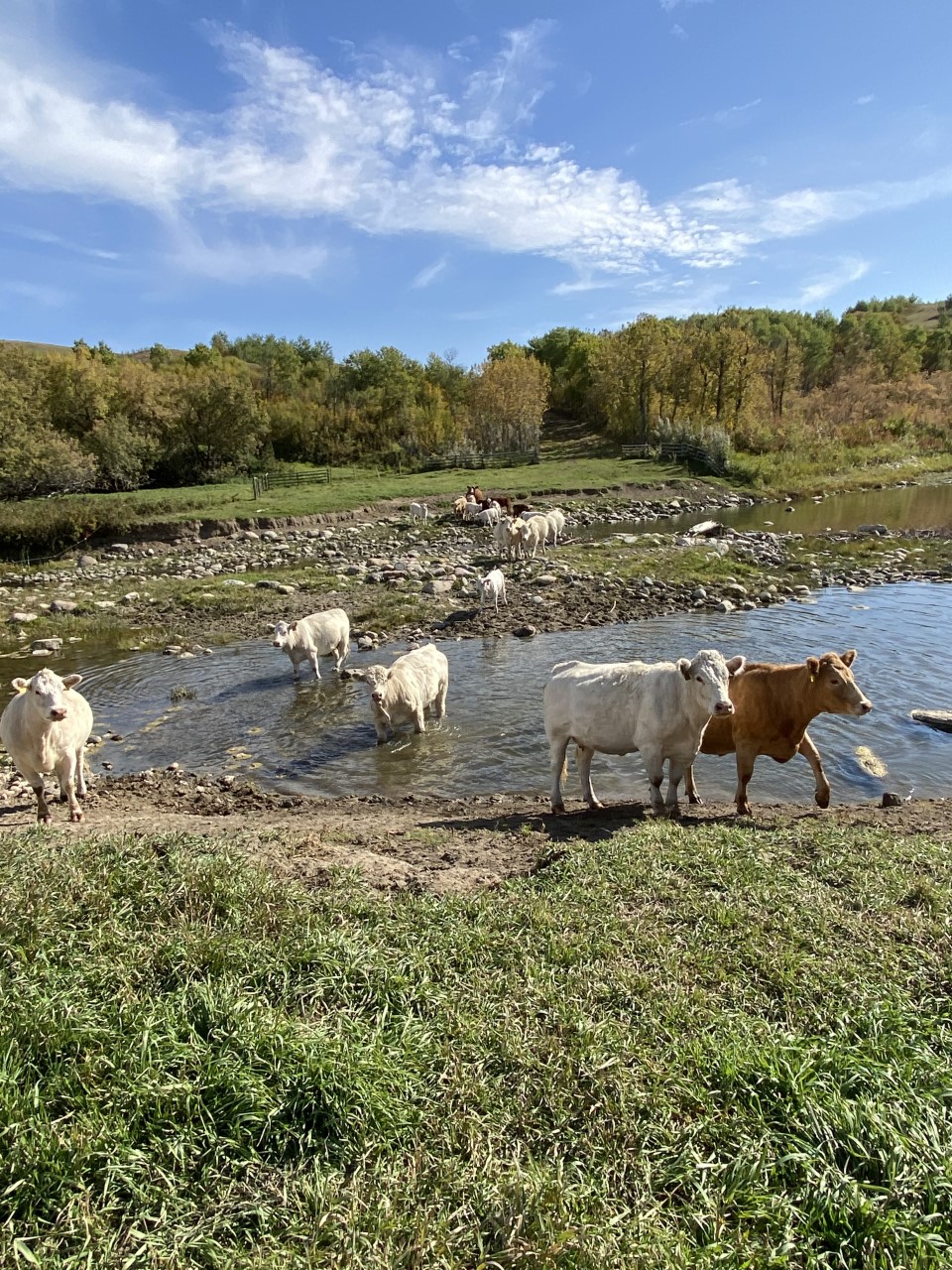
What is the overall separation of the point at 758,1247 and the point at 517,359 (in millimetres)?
83534

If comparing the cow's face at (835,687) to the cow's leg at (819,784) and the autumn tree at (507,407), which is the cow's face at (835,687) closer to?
the cow's leg at (819,784)

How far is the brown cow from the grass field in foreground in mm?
4368

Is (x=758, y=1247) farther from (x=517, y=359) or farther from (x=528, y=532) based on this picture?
(x=517, y=359)

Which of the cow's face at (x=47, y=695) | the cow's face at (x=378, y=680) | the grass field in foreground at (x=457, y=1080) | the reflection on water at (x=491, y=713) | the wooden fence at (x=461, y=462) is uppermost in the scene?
the wooden fence at (x=461, y=462)

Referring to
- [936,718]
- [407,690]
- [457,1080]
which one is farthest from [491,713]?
[457,1080]

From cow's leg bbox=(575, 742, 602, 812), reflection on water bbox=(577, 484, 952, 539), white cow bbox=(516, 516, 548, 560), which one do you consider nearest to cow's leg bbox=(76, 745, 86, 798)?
cow's leg bbox=(575, 742, 602, 812)

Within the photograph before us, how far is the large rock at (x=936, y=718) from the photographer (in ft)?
43.6

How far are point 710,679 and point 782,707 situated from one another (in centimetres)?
210

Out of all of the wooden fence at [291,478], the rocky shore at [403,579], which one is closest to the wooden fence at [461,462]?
the wooden fence at [291,478]

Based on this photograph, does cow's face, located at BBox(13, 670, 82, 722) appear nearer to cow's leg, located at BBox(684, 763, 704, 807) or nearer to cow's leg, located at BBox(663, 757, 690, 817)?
cow's leg, located at BBox(663, 757, 690, 817)

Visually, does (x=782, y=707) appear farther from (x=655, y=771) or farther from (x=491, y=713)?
(x=491, y=713)

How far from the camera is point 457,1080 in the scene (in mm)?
4125

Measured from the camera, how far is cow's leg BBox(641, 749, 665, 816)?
9.84m

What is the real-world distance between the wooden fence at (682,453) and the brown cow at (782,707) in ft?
172
